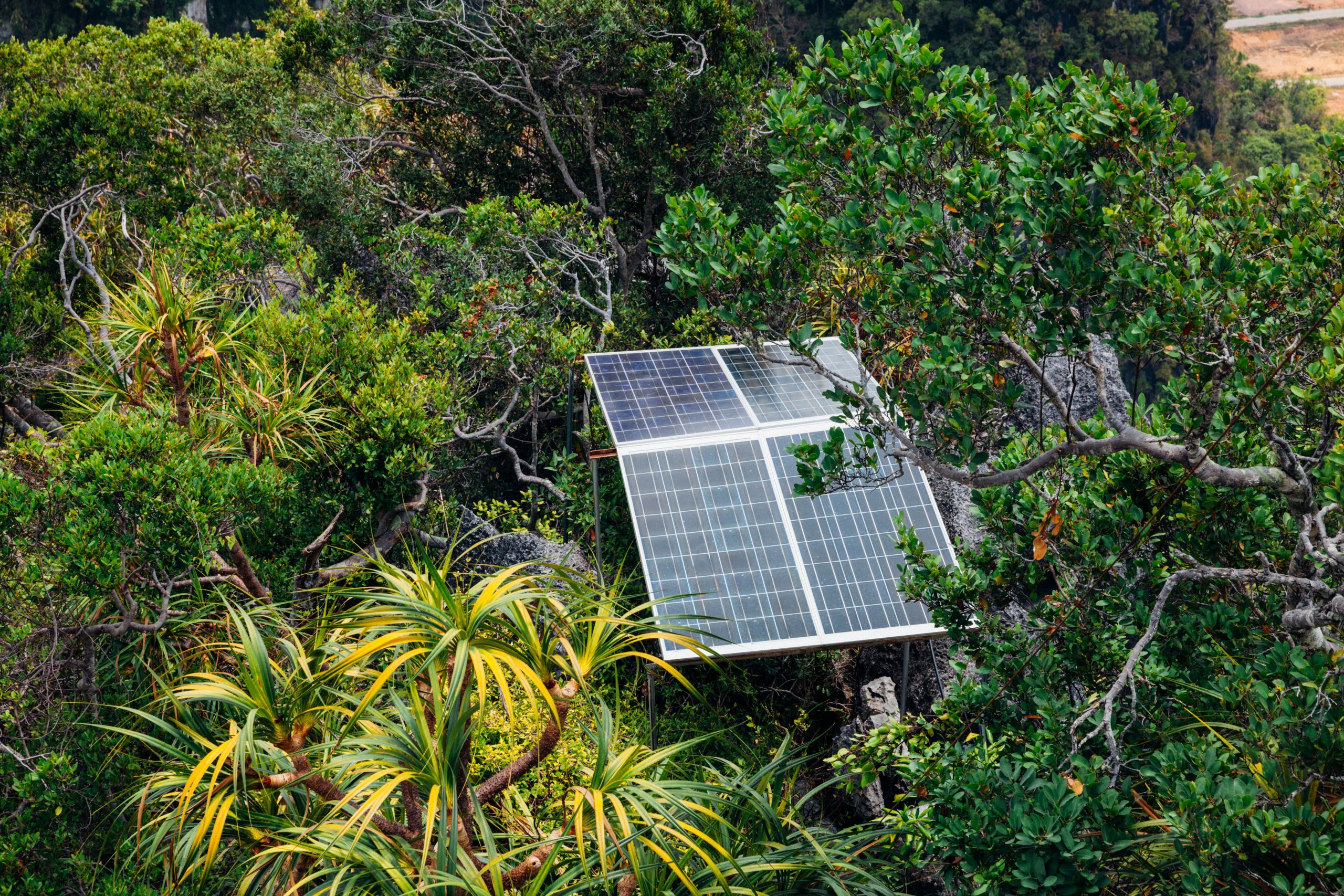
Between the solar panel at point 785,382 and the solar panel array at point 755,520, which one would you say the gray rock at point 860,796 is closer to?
the solar panel array at point 755,520

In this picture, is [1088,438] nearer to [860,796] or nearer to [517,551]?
[860,796]

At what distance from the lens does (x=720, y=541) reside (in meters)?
7.47

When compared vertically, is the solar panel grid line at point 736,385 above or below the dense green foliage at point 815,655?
below

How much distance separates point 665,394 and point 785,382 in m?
1.21

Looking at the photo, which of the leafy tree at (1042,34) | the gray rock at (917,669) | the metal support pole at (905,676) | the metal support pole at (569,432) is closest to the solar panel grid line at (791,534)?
the metal support pole at (905,676)

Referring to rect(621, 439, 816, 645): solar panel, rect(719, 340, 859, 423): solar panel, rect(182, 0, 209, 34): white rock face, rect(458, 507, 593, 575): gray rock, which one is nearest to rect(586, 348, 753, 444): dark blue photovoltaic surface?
rect(719, 340, 859, 423): solar panel

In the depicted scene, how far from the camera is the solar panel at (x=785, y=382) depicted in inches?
332

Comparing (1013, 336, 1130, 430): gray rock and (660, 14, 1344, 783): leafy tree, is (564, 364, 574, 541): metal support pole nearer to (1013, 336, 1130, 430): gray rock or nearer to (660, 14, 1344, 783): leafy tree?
(660, 14, 1344, 783): leafy tree

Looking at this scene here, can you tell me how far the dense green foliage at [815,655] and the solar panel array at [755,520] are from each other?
37.2 inches

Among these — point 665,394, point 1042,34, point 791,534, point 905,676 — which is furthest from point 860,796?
point 1042,34

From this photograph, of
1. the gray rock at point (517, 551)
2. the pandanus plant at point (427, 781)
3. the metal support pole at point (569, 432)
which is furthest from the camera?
the metal support pole at point (569, 432)

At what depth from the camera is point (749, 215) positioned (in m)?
14.6

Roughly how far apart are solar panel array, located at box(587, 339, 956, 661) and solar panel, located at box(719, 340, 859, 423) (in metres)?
0.02

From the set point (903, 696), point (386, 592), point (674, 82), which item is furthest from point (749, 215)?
point (386, 592)
